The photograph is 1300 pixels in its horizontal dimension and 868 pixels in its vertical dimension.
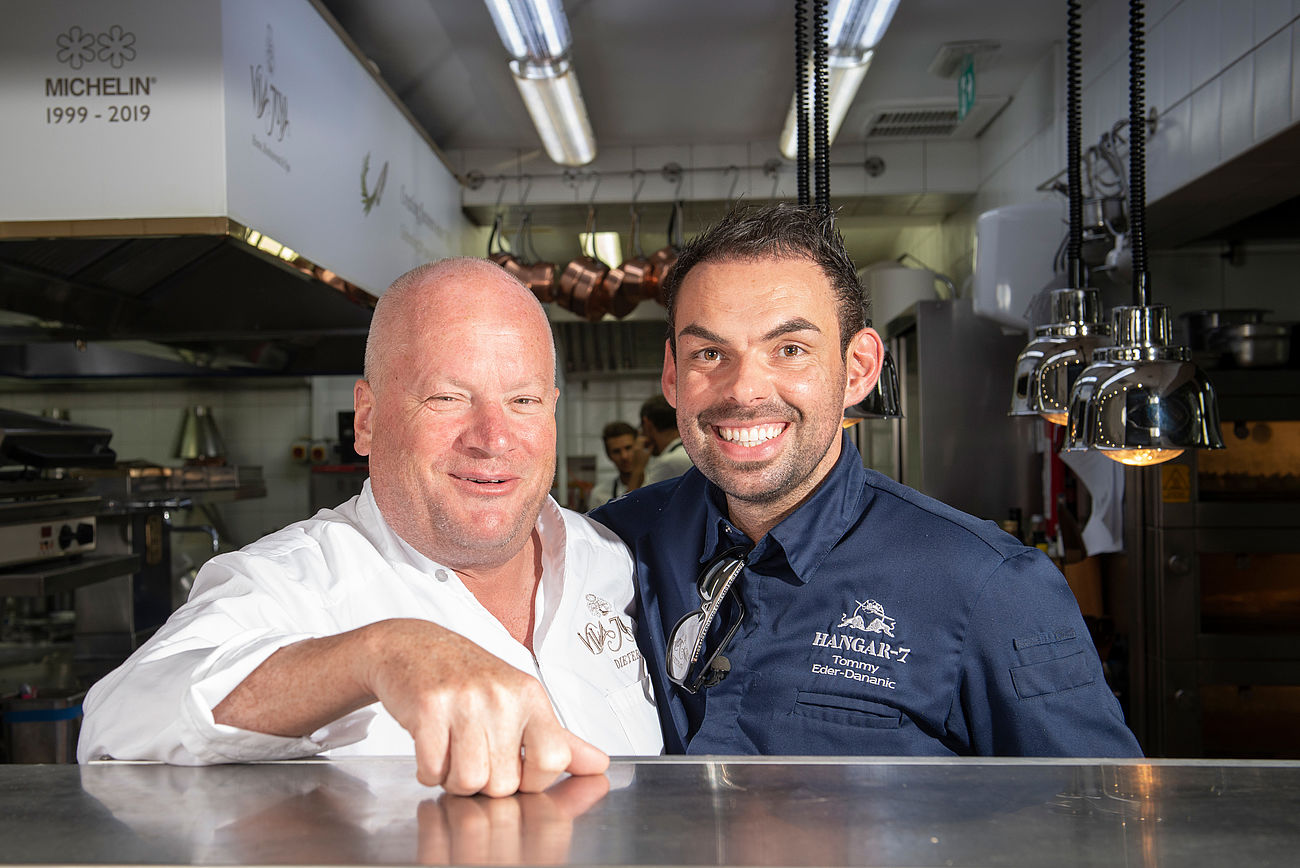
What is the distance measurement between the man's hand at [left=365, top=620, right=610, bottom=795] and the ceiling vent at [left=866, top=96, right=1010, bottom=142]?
13.9ft

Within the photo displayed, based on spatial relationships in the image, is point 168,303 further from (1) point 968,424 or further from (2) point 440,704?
(2) point 440,704

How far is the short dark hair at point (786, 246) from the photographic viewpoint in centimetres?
139

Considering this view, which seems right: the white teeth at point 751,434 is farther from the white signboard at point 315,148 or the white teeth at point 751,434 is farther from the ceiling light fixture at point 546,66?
the ceiling light fixture at point 546,66

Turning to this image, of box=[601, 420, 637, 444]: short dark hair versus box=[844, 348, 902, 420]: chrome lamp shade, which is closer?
box=[844, 348, 902, 420]: chrome lamp shade

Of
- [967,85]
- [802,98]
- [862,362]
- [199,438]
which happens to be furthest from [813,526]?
[199,438]

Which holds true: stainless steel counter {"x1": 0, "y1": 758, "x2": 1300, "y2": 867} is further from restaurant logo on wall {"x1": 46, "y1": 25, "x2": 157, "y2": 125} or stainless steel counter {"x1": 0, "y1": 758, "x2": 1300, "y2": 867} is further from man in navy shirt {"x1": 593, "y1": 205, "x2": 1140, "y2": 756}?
restaurant logo on wall {"x1": 46, "y1": 25, "x2": 157, "y2": 125}

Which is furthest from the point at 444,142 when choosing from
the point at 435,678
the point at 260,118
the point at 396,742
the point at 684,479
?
the point at 435,678

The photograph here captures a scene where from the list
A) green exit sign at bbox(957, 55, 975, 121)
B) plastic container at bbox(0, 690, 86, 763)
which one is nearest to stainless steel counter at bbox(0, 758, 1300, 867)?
plastic container at bbox(0, 690, 86, 763)

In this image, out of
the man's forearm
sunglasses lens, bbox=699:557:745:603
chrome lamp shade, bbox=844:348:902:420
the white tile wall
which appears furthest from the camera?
the white tile wall

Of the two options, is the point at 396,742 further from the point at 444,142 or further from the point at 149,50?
the point at 444,142

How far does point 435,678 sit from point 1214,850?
44 centimetres

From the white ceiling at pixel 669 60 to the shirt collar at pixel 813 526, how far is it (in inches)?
98.6

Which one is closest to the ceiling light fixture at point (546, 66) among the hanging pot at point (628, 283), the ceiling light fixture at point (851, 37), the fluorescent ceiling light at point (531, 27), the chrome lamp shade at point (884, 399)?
the fluorescent ceiling light at point (531, 27)

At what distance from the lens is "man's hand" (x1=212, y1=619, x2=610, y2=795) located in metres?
0.60
